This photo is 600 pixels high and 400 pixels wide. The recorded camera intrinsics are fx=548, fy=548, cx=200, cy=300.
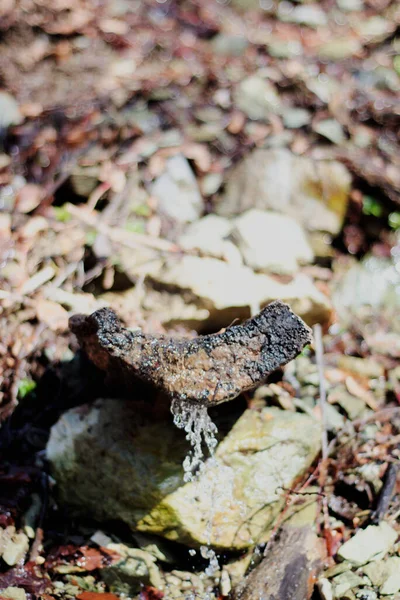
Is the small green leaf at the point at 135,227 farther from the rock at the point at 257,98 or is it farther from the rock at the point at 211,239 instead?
the rock at the point at 257,98

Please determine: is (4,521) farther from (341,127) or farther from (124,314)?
(341,127)

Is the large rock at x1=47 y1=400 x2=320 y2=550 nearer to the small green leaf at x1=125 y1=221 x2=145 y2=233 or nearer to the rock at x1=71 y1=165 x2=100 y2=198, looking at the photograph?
the small green leaf at x1=125 y1=221 x2=145 y2=233

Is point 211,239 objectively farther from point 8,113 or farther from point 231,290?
point 8,113

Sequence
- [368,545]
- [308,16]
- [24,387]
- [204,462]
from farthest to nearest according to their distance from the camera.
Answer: [308,16] < [24,387] < [204,462] < [368,545]

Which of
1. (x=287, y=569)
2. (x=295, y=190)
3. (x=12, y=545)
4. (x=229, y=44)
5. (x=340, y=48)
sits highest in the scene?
(x=340, y=48)

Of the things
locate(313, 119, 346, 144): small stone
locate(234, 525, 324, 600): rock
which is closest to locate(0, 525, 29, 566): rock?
locate(234, 525, 324, 600): rock

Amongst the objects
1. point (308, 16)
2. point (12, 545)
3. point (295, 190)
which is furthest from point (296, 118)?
point (12, 545)

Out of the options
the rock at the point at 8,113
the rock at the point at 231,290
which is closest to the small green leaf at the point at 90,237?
the rock at the point at 231,290

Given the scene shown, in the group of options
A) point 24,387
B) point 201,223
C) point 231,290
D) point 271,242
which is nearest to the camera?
point 24,387
